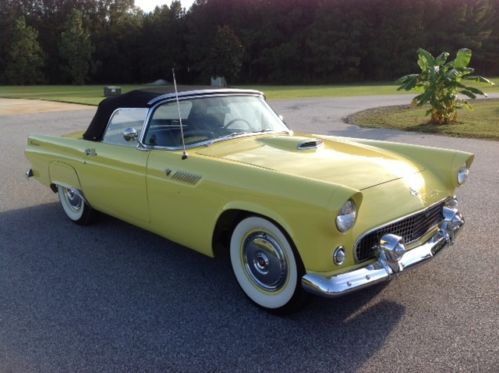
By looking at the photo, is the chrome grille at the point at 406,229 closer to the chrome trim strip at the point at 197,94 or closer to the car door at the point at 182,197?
the car door at the point at 182,197

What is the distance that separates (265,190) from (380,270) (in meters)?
0.84

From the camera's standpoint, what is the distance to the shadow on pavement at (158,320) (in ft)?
8.79

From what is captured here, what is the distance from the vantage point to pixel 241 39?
60.6 metres

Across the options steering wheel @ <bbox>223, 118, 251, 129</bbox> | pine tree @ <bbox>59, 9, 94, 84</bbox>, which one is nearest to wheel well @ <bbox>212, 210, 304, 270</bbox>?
steering wheel @ <bbox>223, 118, 251, 129</bbox>

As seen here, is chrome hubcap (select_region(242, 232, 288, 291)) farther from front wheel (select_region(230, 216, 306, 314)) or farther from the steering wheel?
the steering wheel

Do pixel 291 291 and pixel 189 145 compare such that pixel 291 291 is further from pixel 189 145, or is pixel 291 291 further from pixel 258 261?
pixel 189 145

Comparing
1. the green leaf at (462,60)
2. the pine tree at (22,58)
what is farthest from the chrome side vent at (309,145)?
the pine tree at (22,58)

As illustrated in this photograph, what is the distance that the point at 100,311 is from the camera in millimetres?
3232

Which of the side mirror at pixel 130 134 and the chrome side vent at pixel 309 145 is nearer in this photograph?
the chrome side vent at pixel 309 145

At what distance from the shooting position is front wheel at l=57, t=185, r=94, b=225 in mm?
4879

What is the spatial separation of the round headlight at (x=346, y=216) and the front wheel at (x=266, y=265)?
1.21ft

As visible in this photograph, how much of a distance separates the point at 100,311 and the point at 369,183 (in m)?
2.01

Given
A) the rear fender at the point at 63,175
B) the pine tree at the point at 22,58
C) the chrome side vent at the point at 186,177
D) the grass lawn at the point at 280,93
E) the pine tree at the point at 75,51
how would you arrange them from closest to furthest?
the chrome side vent at the point at 186,177
the rear fender at the point at 63,175
the grass lawn at the point at 280,93
the pine tree at the point at 22,58
the pine tree at the point at 75,51

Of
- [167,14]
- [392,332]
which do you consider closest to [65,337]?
[392,332]
